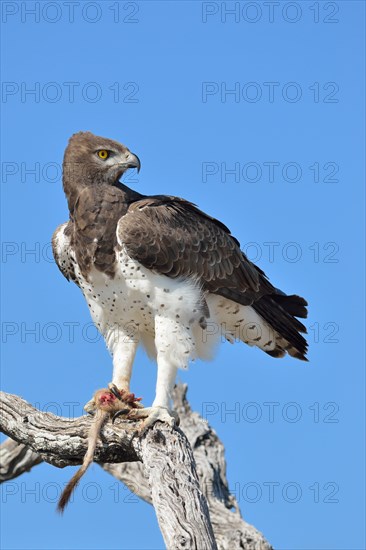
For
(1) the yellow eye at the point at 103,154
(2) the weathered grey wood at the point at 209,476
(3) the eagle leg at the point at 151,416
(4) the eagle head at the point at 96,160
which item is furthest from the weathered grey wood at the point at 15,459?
(1) the yellow eye at the point at 103,154

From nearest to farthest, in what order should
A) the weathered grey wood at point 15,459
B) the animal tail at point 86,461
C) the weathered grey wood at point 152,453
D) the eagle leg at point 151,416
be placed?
the weathered grey wood at point 152,453
the animal tail at point 86,461
the eagle leg at point 151,416
the weathered grey wood at point 15,459

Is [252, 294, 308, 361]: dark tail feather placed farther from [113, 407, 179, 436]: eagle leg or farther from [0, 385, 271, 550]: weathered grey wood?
[113, 407, 179, 436]: eagle leg

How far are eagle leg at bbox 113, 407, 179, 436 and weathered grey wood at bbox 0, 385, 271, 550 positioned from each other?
1.81m

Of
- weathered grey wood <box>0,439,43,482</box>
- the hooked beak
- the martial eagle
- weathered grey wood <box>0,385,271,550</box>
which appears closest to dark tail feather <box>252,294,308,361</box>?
the martial eagle

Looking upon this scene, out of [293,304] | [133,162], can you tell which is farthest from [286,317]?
[133,162]

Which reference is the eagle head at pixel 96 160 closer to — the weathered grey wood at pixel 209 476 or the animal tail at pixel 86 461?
the animal tail at pixel 86 461

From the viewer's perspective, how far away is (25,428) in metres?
9.02

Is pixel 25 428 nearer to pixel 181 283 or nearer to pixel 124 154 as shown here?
pixel 181 283

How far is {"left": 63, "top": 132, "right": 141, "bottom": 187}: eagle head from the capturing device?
30.7ft

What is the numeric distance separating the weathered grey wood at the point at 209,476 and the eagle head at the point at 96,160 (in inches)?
118

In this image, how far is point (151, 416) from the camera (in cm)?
848

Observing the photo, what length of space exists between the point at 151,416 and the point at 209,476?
307 centimetres

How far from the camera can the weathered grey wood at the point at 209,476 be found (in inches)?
421

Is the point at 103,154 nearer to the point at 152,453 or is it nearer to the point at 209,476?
the point at 152,453
